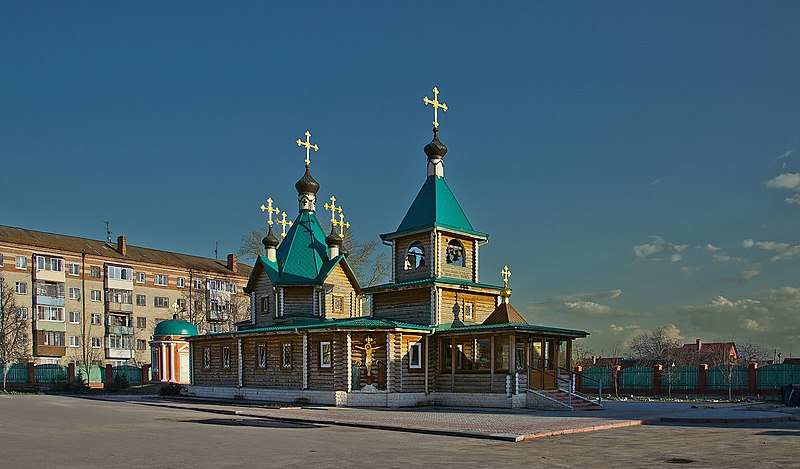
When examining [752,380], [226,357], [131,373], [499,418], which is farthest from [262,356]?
[131,373]

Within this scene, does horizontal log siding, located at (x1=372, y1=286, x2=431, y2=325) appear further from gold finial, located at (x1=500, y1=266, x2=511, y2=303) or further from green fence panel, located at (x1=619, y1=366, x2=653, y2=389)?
green fence panel, located at (x1=619, y1=366, x2=653, y2=389)

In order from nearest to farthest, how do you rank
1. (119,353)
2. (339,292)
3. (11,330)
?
(339,292) → (11,330) → (119,353)

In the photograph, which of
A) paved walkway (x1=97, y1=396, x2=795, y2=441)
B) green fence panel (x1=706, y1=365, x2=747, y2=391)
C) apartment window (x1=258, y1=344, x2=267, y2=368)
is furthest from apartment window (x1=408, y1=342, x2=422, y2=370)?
green fence panel (x1=706, y1=365, x2=747, y2=391)

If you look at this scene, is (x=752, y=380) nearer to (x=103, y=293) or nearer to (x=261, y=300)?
(x=261, y=300)

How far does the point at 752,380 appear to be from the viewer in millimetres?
32594

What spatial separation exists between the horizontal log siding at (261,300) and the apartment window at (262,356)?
7.84ft

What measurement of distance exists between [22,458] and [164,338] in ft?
112

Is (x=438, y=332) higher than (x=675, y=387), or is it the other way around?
(x=438, y=332)

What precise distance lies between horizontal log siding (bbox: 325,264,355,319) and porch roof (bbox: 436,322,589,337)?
7215 mm

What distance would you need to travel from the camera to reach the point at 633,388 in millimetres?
35625

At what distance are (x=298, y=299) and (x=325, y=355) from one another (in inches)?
221

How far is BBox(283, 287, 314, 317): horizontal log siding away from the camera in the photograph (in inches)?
1315

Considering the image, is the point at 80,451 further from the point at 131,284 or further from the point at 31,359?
the point at 131,284

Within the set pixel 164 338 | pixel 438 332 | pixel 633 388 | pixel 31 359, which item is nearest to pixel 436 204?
pixel 438 332
